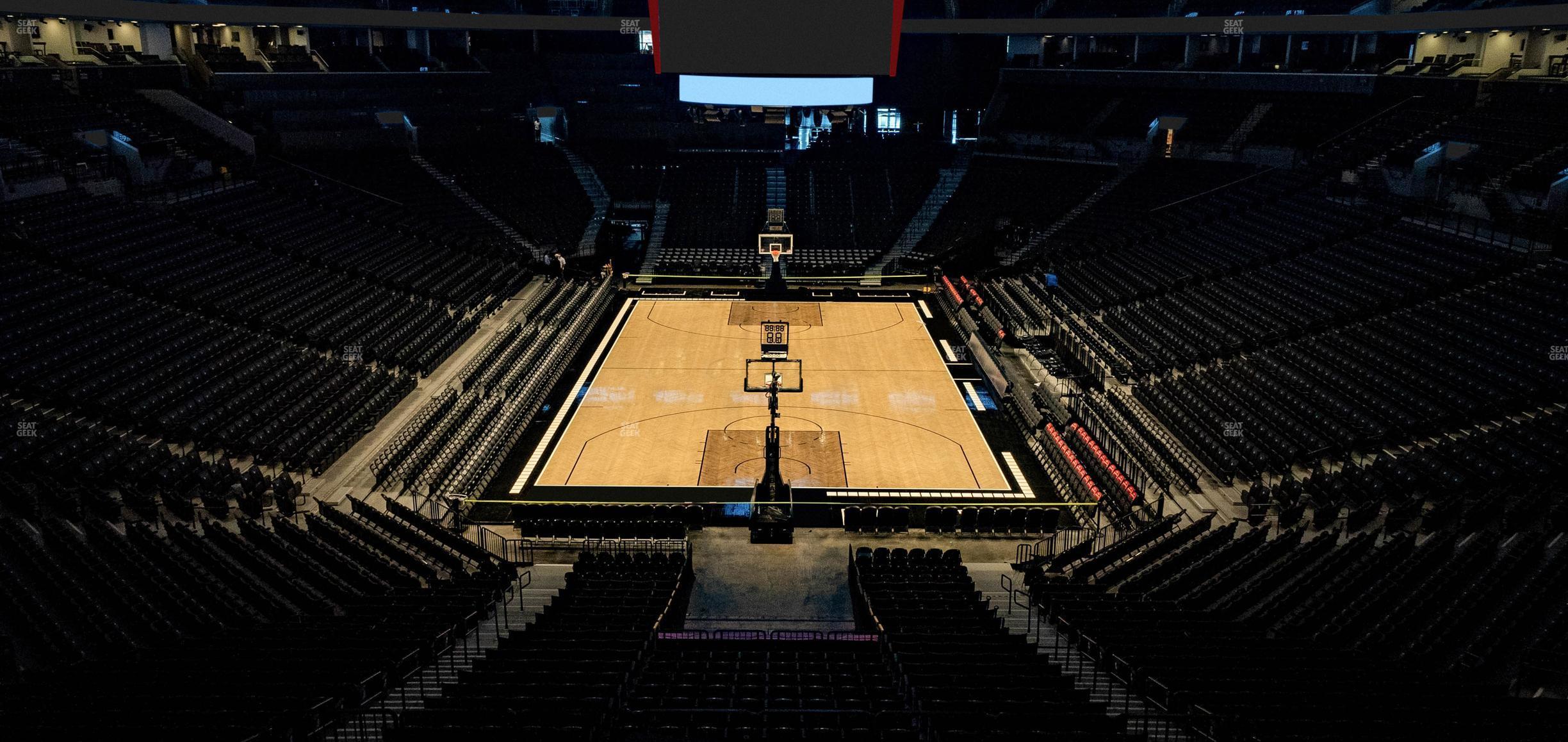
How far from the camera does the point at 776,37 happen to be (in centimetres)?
4166

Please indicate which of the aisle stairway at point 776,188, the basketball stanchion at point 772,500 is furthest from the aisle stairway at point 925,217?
the basketball stanchion at point 772,500

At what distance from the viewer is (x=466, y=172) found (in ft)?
149

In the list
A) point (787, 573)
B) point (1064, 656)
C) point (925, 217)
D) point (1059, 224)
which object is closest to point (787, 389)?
point (787, 573)

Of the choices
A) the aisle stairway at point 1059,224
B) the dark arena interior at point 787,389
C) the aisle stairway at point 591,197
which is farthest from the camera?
the aisle stairway at point 591,197

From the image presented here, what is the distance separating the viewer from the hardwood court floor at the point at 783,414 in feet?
76.4

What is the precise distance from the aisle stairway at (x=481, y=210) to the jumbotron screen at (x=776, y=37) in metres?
9.05

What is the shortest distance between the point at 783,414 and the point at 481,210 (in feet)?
71.4

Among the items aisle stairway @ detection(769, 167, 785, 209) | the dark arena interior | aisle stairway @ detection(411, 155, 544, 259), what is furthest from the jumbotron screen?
aisle stairway @ detection(411, 155, 544, 259)

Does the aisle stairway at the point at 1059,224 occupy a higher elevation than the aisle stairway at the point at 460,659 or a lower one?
higher

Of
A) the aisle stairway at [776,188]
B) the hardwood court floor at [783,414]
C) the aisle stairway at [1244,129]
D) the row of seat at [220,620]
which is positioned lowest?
the hardwood court floor at [783,414]

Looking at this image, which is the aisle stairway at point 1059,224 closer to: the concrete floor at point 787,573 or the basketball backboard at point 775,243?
the basketball backboard at point 775,243

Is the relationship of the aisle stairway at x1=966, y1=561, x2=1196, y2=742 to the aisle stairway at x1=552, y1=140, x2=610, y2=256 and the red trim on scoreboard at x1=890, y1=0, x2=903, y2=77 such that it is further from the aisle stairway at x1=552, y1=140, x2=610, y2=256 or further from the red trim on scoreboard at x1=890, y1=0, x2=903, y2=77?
the red trim on scoreboard at x1=890, y1=0, x2=903, y2=77

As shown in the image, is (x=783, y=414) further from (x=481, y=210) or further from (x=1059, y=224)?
(x=481, y=210)

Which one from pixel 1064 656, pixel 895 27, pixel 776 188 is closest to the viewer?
pixel 1064 656
